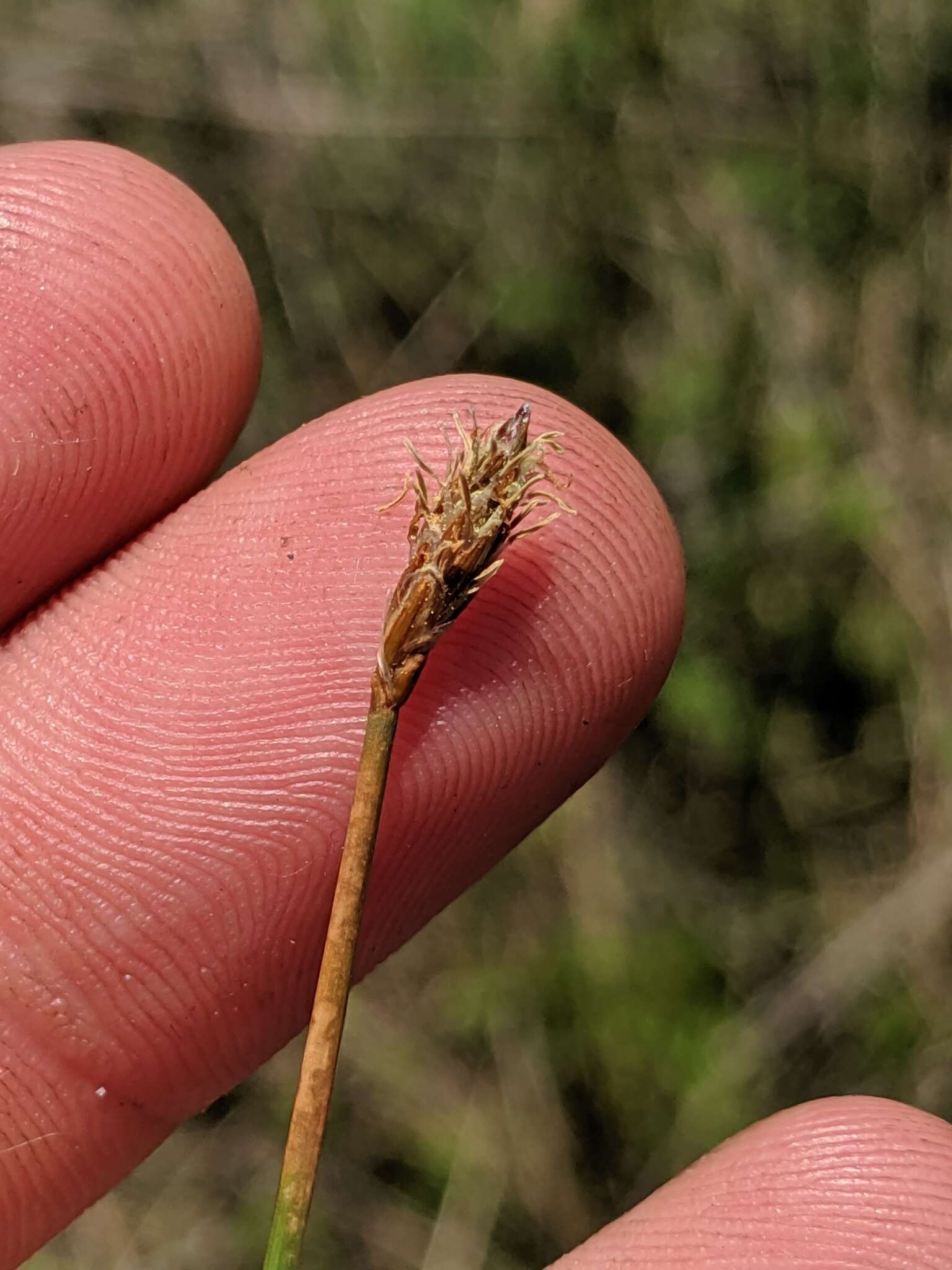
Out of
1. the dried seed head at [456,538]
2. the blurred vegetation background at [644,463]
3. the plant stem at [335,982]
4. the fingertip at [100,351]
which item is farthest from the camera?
the blurred vegetation background at [644,463]

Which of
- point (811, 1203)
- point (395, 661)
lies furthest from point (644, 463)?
point (811, 1203)

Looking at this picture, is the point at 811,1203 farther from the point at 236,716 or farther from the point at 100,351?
the point at 100,351

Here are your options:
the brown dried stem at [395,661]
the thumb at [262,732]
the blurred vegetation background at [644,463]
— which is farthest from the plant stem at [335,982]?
the blurred vegetation background at [644,463]

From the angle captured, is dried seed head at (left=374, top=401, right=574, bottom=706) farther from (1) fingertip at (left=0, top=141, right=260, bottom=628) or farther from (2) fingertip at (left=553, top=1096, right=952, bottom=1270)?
(2) fingertip at (left=553, top=1096, right=952, bottom=1270)

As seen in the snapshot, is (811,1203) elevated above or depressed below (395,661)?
below

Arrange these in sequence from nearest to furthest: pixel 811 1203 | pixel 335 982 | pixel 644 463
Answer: pixel 335 982 → pixel 811 1203 → pixel 644 463

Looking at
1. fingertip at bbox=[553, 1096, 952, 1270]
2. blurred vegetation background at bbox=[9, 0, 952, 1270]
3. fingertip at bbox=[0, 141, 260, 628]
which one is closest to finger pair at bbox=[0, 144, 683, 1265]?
fingertip at bbox=[0, 141, 260, 628]

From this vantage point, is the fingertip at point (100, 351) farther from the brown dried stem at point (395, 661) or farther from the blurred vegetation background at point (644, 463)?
the blurred vegetation background at point (644, 463)
